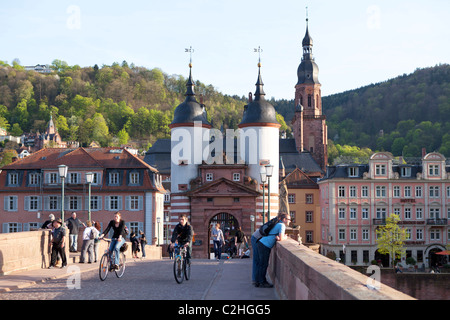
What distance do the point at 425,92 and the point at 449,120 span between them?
14.4 m

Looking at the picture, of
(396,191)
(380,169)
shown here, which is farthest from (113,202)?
(396,191)

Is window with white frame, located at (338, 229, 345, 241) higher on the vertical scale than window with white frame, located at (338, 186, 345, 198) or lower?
lower

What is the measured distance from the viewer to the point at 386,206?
8556 centimetres

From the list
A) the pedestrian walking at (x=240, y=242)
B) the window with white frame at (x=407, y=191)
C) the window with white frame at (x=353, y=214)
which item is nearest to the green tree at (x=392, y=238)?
the window with white frame at (x=407, y=191)

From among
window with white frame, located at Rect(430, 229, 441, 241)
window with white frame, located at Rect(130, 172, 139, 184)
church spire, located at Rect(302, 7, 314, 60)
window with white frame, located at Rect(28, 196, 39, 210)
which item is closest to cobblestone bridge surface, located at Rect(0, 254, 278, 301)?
window with white frame, located at Rect(130, 172, 139, 184)

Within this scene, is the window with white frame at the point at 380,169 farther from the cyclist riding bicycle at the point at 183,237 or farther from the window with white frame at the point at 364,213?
the cyclist riding bicycle at the point at 183,237

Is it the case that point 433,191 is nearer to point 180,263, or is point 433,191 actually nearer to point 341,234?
point 341,234

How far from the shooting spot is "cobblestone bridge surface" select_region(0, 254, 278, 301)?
14891 millimetres

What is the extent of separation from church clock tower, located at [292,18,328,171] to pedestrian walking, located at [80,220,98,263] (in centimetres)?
9747

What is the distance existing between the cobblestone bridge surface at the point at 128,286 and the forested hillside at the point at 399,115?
131810 mm

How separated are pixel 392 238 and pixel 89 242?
194 feet

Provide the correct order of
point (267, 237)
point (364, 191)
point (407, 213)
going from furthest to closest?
1. point (407, 213)
2. point (364, 191)
3. point (267, 237)

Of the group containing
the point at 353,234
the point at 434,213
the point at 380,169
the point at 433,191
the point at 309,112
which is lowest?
the point at 353,234

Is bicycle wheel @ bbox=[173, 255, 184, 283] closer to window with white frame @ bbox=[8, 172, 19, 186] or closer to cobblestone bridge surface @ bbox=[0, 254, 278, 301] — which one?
cobblestone bridge surface @ bbox=[0, 254, 278, 301]
